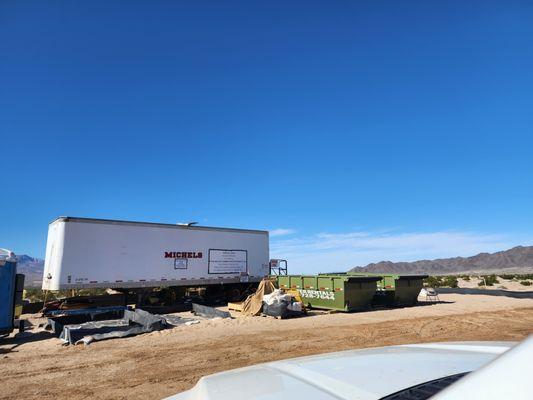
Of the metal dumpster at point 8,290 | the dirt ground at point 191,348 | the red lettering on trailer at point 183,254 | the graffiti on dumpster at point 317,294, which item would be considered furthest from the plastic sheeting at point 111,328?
the graffiti on dumpster at point 317,294

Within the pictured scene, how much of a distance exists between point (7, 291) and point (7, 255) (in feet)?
3.83

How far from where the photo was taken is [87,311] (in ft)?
51.1

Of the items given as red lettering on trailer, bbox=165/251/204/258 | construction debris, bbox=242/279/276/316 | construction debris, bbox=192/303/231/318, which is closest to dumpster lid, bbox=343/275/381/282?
construction debris, bbox=242/279/276/316

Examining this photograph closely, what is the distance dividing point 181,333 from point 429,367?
11.4 m

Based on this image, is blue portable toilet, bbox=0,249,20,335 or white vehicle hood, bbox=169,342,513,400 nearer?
white vehicle hood, bbox=169,342,513,400

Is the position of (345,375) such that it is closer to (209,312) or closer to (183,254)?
(209,312)

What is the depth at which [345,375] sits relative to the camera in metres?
2.12

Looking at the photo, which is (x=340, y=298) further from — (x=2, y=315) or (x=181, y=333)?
(x=2, y=315)

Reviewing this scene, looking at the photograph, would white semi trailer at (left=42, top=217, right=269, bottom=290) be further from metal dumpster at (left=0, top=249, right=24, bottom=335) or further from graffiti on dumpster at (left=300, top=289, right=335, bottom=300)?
graffiti on dumpster at (left=300, top=289, right=335, bottom=300)

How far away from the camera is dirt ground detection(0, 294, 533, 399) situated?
22.8 feet

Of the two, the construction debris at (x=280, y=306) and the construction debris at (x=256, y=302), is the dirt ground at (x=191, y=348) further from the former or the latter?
the construction debris at (x=256, y=302)

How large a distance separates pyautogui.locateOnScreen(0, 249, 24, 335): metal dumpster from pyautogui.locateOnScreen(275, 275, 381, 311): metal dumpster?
12.7 metres

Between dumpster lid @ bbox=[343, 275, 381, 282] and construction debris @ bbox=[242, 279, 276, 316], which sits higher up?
dumpster lid @ bbox=[343, 275, 381, 282]

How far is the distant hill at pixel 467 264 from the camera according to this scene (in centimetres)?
11762
